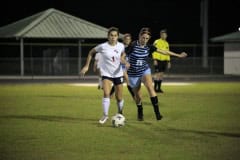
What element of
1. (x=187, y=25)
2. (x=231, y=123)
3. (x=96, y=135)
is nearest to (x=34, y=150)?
(x=96, y=135)

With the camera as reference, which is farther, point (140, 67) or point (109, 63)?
point (140, 67)

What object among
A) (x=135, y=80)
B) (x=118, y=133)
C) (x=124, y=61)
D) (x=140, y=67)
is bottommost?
(x=118, y=133)

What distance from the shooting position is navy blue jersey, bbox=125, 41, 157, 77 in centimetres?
1257

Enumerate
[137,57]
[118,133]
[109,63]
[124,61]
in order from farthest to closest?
[137,57]
[109,63]
[124,61]
[118,133]

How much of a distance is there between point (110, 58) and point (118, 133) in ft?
6.41

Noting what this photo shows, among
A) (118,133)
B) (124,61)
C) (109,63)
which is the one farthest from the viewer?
(109,63)

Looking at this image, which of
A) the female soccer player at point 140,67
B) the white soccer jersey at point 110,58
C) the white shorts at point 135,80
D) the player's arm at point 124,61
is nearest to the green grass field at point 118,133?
the female soccer player at point 140,67

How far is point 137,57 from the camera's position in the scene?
12.6m

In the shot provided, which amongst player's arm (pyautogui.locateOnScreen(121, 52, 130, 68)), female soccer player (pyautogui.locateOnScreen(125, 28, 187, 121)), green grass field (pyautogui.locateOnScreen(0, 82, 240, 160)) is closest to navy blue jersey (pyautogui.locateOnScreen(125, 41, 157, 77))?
female soccer player (pyautogui.locateOnScreen(125, 28, 187, 121))

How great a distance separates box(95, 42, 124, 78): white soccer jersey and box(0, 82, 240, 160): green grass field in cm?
115

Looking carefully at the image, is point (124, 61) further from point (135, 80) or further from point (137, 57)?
point (135, 80)

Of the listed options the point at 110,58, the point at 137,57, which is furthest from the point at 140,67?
the point at 110,58

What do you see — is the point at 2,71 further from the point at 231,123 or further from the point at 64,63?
the point at 231,123

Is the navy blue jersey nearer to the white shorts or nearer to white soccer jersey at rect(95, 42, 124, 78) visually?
the white shorts
